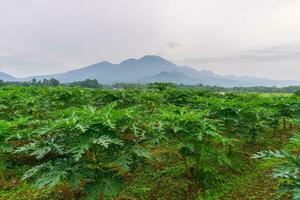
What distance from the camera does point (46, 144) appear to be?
4.62 meters

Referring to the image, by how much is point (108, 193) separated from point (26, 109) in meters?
6.90

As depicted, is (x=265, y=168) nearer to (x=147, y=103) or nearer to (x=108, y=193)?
(x=108, y=193)

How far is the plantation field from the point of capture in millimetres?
4383

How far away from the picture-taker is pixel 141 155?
4.47 meters

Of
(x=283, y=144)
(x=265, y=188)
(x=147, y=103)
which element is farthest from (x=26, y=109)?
(x=283, y=144)

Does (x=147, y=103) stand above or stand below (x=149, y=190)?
above

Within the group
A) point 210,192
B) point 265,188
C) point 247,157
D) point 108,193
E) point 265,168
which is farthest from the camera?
point 247,157

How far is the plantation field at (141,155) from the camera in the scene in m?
4.38

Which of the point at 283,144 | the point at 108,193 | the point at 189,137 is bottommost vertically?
the point at 283,144

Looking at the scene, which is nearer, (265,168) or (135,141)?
(135,141)

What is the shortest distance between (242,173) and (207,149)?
248 centimetres

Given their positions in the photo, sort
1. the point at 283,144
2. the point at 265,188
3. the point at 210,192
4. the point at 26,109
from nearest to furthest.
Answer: the point at 210,192, the point at 265,188, the point at 26,109, the point at 283,144

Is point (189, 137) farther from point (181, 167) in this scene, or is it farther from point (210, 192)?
point (181, 167)

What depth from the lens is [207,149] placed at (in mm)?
5957
